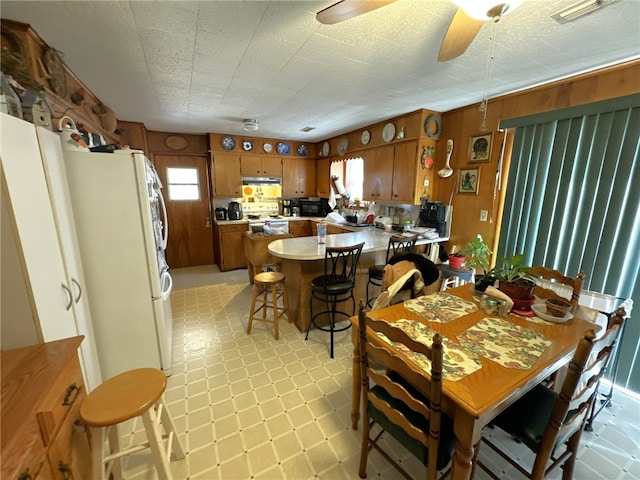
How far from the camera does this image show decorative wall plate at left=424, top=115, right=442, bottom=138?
334 centimetres

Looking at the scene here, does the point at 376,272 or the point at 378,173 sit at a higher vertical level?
the point at 378,173

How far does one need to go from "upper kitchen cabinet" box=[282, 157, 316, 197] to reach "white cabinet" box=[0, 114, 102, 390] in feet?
13.7

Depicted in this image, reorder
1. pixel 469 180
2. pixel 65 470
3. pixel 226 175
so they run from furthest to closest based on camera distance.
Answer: pixel 226 175
pixel 469 180
pixel 65 470

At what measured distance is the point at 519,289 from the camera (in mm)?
1676

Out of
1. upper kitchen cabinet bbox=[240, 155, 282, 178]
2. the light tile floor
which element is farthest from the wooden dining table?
upper kitchen cabinet bbox=[240, 155, 282, 178]

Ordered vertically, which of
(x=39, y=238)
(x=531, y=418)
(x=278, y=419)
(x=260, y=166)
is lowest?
(x=278, y=419)

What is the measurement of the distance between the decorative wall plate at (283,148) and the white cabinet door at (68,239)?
410cm

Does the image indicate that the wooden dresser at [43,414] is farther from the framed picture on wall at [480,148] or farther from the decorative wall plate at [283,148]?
the decorative wall plate at [283,148]

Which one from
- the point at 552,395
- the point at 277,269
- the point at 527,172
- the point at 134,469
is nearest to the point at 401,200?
the point at 527,172

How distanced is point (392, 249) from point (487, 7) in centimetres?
227

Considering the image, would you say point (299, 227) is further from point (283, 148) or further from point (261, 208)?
point (283, 148)

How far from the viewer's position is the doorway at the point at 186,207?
482 centimetres

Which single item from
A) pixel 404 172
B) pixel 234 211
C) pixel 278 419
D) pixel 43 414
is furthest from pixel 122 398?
pixel 234 211

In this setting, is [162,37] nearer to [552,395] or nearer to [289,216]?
[552,395]
